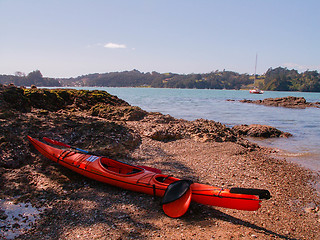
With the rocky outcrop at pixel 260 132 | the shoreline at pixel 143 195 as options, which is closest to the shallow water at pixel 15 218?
the shoreline at pixel 143 195

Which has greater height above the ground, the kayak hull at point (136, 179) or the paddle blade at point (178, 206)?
the kayak hull at point (136, 179)

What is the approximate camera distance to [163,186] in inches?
205

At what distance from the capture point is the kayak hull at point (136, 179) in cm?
449

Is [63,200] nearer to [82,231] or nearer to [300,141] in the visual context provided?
[82,231]

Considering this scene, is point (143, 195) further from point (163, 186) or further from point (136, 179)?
point (163, 186)

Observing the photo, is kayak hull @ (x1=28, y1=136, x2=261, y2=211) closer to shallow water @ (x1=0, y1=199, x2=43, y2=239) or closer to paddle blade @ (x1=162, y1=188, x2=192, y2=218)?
paddle blade @ (x1=162, y1=188, x2=192, y2=218)

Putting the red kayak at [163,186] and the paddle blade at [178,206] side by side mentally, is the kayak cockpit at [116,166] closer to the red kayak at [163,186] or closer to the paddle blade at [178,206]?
the red kayak at [163,186]

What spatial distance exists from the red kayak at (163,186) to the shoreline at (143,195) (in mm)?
229

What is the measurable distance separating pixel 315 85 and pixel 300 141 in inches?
5374

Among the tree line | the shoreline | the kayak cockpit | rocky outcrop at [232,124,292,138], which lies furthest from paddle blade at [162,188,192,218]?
the tree line

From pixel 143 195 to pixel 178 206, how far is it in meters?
1.03

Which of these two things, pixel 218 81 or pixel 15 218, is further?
pixel 218 81

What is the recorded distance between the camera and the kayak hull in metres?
4.49

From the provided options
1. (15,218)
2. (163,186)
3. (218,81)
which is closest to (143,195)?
(163,186)
